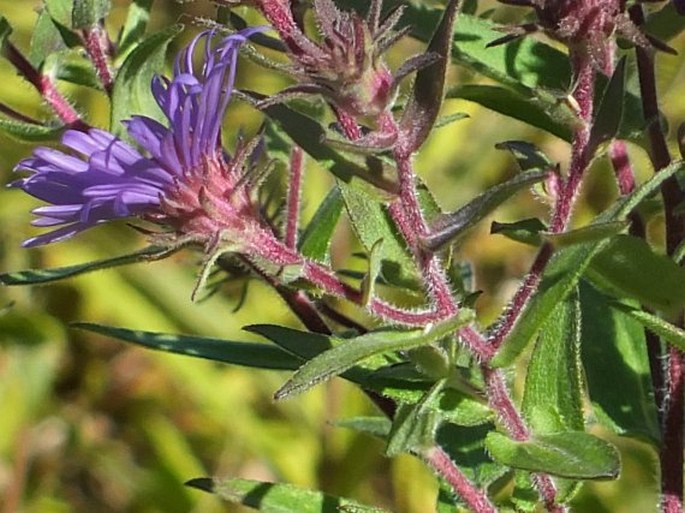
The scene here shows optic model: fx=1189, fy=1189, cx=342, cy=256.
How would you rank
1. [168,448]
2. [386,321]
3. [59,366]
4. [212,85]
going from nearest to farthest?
[212,85], [386,321], [168,448], [59,366]

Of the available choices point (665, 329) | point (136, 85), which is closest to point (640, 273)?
point (665, 329)

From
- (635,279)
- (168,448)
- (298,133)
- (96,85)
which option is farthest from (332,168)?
(168,448)

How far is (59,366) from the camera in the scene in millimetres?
2623

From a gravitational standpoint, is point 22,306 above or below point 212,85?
below

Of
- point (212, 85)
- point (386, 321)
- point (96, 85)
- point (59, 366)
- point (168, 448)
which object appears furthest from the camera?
point (59, 366)

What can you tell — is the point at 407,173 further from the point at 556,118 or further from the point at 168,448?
the point at 168,448

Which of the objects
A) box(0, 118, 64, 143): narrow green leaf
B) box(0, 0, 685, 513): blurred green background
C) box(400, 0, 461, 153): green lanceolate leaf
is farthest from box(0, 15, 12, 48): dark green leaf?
box(0, 0, 685, 513): blurred green background

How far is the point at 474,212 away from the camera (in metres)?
0.91

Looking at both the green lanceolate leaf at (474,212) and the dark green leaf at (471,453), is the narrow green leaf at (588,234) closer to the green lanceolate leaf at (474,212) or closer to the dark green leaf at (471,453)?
the green lanceolate leaf at (474,212)

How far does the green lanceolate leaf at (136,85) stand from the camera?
3.72 ft

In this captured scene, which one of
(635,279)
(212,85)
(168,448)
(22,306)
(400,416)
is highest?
(212,85)

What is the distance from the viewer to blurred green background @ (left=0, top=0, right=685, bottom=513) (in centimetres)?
242

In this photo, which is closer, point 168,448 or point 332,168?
point 332,168

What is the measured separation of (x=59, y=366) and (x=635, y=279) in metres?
1.87
